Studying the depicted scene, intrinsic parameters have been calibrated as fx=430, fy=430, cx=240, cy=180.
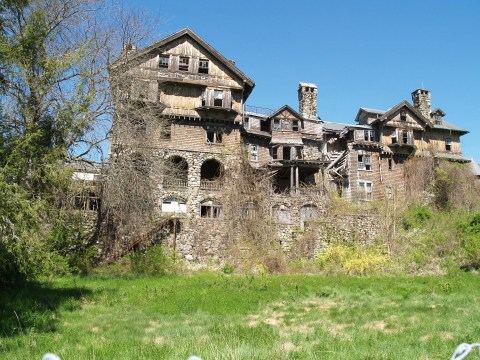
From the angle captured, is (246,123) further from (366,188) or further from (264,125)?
(366,188)

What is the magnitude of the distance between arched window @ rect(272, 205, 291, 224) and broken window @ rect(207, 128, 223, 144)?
797 cm

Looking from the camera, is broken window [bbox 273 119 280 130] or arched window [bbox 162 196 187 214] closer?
arched window [bbox 162 196 187 214]

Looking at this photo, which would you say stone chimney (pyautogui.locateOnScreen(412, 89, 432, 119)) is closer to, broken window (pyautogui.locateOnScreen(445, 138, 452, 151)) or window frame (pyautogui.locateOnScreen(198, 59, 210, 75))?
broken window (pyautogui.locateOnScreen(445, 138, 452, 151))

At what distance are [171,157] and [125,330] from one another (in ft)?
82.4

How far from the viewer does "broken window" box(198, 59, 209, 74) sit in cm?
3644

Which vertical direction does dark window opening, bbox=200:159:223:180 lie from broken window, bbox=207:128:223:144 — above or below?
below

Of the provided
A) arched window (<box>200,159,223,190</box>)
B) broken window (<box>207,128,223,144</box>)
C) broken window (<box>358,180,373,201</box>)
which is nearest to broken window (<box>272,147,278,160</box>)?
arched window (<box>200,159,223,190</box>)

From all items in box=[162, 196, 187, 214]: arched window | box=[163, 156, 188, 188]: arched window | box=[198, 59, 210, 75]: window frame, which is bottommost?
box=[162, 196, 187, 214]: arched window

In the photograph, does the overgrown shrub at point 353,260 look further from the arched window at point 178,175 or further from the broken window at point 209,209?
the arched window at point 178,175

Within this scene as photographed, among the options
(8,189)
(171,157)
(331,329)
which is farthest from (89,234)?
(331,329)

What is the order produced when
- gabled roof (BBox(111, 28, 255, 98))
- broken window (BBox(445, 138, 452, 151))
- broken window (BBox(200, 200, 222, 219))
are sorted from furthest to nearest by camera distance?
1. broken window (BBox(445, 138, 452, 151))
2. gabled roof (BBox(111, 28, 255, 98))
3. broken window (BBox(200, 200, 222, 219))

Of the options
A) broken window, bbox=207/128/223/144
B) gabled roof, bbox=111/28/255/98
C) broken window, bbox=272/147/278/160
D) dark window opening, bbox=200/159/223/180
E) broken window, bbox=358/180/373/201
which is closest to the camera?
gabled roof, bbox=111/28/255/98

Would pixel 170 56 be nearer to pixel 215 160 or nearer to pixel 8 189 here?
pixel 215 160

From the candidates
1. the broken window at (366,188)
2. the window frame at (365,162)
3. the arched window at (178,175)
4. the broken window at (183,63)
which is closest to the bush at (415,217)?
the broken window at (366,188)
